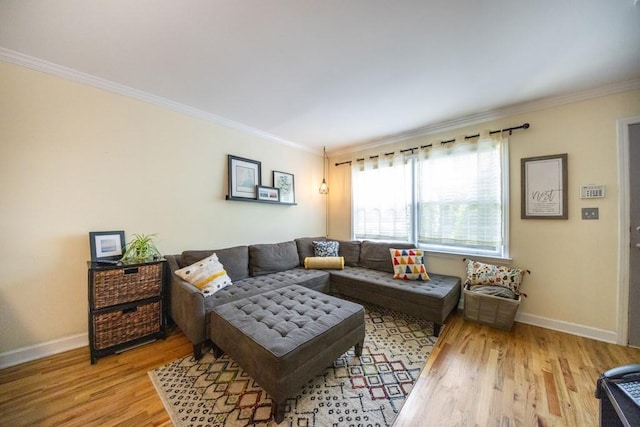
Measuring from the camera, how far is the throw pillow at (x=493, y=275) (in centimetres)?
243

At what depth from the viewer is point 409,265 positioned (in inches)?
109

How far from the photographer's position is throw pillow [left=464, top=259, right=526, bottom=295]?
2.43 metres

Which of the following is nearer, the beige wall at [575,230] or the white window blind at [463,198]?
the beige wall at [575,230]

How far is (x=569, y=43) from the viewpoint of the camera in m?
1.60

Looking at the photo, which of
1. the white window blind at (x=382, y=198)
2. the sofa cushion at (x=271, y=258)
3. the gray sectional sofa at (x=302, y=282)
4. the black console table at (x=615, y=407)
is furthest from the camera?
the white window blind at (x=382, y=198)

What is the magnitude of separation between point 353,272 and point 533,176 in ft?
7.82

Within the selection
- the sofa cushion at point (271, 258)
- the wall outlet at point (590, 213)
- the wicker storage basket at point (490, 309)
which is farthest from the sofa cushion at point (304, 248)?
the wall outlet at point (590, 213)

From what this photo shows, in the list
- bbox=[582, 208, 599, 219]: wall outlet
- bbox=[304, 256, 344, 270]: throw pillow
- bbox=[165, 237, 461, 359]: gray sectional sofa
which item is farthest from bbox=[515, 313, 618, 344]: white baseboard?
bbox=[304, 256, 344, 270]: throw pillow

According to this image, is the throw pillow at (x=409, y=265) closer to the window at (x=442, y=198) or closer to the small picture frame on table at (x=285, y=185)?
the window at (x=442, y=198)

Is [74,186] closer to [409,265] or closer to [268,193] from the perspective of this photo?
[268,193]

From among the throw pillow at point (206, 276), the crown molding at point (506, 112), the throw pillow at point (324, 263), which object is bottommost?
the throw pillow at point (324, 263)

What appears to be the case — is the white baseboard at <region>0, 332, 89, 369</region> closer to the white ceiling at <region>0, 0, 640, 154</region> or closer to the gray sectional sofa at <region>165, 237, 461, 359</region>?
the gray sectional sofa at <region>165, 237, 461, 359</region>

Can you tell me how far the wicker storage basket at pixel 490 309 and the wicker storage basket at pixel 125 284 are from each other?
3.26 metres

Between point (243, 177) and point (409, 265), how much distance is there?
2545mm
